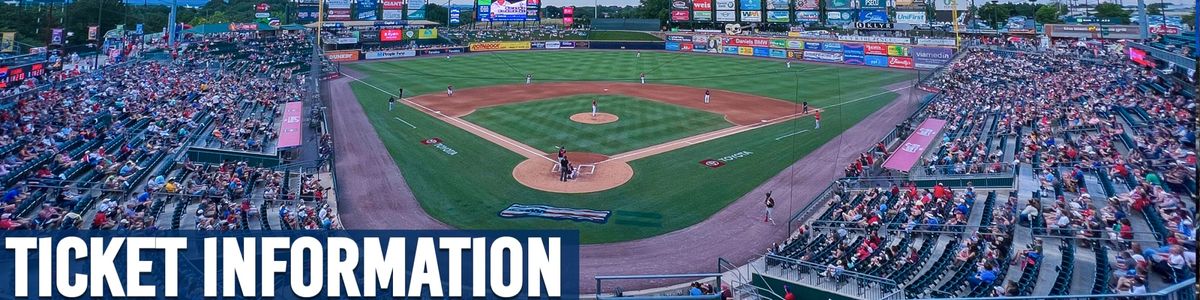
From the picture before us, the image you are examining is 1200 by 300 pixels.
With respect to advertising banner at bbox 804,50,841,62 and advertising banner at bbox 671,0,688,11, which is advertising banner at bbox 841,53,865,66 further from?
advertising banner at bbox 671,0,688,11

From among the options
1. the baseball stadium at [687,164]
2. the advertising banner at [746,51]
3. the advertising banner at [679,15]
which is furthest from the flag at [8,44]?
the advertising banner at [679,15]

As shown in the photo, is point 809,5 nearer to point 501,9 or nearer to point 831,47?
point 831,47

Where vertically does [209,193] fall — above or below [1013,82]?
below

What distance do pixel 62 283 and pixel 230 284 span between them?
85.9 inches

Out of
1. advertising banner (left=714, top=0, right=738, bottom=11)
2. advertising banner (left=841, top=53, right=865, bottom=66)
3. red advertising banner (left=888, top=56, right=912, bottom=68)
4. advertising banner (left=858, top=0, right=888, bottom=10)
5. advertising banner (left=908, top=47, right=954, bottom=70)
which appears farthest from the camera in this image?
advertising banner (left=714, top=0, right=738, bottom=11)

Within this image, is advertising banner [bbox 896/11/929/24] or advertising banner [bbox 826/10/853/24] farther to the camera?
advertising banner [bbox 826/10/853/24]

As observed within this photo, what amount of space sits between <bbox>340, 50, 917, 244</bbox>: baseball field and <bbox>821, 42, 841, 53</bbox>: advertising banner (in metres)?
6.19

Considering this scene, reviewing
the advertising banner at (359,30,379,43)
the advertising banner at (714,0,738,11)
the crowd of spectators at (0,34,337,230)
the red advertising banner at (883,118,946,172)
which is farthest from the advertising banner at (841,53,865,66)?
the advertising banner at (359,30,379,43)

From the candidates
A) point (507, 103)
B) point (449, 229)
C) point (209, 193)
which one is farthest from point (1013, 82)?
point (209, 193)

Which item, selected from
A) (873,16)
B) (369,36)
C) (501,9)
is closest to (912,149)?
(873,16)

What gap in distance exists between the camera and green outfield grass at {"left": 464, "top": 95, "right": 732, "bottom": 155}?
30.4 meters

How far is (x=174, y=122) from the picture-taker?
28.0 metres

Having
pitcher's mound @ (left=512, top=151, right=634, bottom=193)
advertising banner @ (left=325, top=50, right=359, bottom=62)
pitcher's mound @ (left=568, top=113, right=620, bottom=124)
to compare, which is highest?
advertising banner @ (left=325, top=50, right=359, bottom=62)

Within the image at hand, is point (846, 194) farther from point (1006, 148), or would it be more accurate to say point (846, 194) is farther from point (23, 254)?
point (23, 254)
